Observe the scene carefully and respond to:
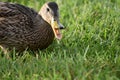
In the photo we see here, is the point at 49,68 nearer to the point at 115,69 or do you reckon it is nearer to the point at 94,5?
the point at 115,69

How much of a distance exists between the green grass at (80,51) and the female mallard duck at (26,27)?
0.15m

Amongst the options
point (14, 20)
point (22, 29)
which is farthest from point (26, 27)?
point (14, 20)

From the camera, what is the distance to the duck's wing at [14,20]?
5793 mm

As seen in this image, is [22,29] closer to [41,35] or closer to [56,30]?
[41,35]

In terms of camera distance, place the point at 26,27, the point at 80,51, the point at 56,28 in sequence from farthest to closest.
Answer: the point at 26,27 → the point at 56,28 → the point at 80,51

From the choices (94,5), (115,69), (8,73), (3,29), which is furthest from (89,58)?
(94,5)

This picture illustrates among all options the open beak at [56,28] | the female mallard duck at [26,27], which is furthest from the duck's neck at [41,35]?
the open beak at [56,28]

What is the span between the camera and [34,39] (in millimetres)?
5867

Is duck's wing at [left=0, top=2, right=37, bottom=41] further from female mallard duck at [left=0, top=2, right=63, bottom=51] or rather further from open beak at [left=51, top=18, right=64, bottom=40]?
open beak at [left=51, top=18, right=64, bottom=40]

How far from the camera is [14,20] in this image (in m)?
5.88

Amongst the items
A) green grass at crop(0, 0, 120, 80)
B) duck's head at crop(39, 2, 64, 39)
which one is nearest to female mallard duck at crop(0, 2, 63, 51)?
duck's head at crop(39, 2, 64, 39)

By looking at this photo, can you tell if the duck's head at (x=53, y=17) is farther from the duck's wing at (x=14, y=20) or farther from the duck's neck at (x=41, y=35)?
the duck's wing at (x=14, y=20)

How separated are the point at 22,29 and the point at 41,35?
28cm

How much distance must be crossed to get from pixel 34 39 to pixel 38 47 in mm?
118
